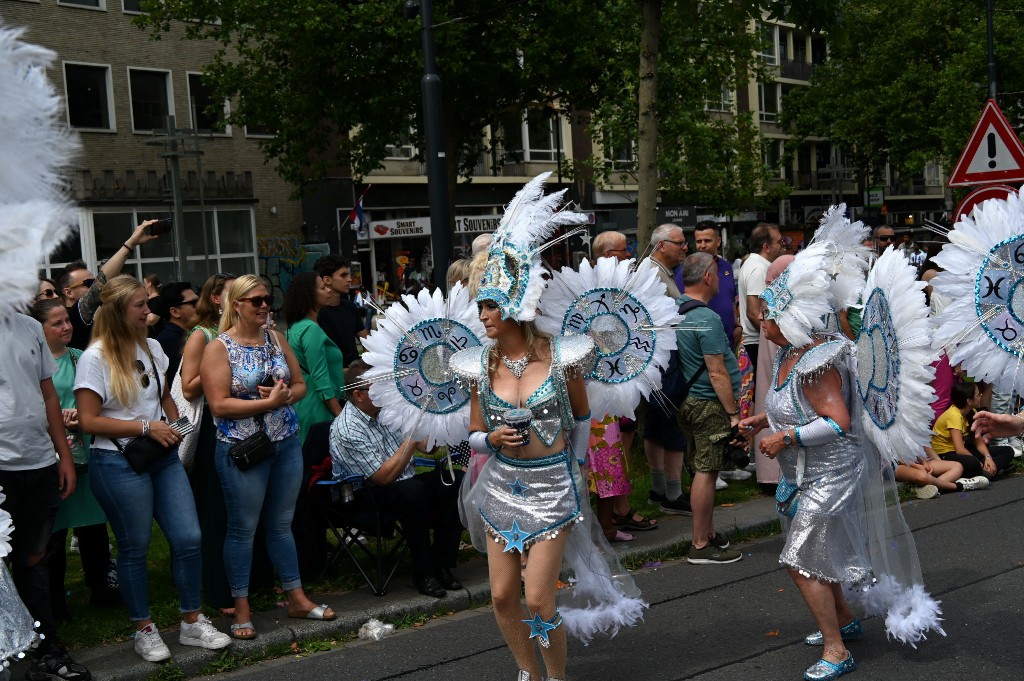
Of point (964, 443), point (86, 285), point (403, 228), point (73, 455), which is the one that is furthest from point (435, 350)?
point (403, 228)

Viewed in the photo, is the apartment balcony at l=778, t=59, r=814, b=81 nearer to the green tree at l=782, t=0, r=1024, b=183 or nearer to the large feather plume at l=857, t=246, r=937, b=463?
the green tree at l=782, t=0, r=1024, b=183

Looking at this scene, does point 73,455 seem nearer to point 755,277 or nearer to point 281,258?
point 755,277

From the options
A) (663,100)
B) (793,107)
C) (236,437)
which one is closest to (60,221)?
(236,437)

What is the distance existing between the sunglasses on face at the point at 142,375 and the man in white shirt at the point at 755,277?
5018 millimetres

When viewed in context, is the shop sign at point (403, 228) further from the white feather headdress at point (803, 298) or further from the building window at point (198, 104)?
the white feather headdress at point (803, 298)

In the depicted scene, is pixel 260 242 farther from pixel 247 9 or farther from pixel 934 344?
pixel 934 344

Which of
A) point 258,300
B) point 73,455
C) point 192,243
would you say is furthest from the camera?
point 192,243

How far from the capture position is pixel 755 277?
8.89 meters

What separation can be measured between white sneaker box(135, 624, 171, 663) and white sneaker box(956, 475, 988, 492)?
6556mm

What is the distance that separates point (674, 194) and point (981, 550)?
27153 mm

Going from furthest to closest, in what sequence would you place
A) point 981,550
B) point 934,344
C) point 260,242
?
point 260,242
point 981,550
point 934,344

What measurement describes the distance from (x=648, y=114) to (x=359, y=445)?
185 inches

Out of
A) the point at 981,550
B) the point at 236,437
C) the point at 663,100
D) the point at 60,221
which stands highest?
the point at 663,100

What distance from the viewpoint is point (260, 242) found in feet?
101
